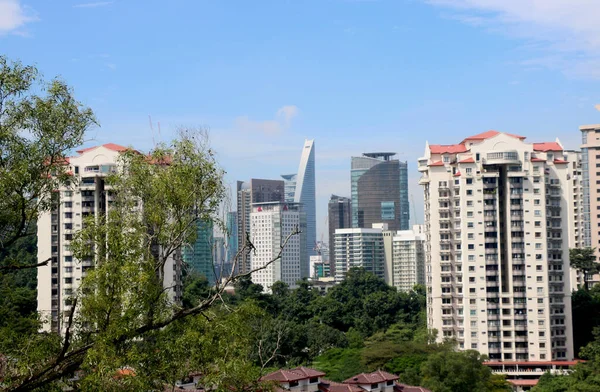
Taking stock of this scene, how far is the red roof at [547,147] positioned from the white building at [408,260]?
53947mm

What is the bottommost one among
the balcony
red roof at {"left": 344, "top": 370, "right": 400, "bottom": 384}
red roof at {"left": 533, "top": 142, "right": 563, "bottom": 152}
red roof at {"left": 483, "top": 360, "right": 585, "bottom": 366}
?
red roof at {"left": 483, "top": 360, "right": 585, "bottom": 366}

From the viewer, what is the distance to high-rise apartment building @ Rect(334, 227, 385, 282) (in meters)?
97.3

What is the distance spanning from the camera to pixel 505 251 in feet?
125

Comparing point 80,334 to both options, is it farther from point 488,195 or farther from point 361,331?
point 361,331

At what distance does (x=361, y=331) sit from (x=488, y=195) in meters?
11.6

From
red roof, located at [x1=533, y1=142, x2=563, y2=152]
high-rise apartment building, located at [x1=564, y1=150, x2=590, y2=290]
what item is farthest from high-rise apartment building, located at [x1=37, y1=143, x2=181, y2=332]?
high-rise apartment building, located at [x1=564, y1=150, x2=590, y2=290]

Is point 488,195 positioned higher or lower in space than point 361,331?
higher

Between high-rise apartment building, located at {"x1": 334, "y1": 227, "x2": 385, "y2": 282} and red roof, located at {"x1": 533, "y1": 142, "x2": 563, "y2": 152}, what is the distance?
5815cm

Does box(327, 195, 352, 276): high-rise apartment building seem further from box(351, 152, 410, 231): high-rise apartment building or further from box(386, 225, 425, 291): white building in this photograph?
box(386, 225, 425, 291): white building

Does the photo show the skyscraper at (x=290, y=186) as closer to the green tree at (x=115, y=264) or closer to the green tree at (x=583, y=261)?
Result: the green tree at (x=583, y=261)

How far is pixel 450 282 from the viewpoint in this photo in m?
38.7

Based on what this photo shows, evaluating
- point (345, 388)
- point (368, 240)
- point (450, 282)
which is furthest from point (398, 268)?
point (345, 388)

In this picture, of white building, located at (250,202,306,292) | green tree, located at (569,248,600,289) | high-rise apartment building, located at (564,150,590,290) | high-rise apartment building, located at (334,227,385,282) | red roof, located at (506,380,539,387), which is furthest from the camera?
white building, located at (250,202,306,292)

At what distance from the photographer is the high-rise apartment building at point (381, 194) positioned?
131375 millimetres
